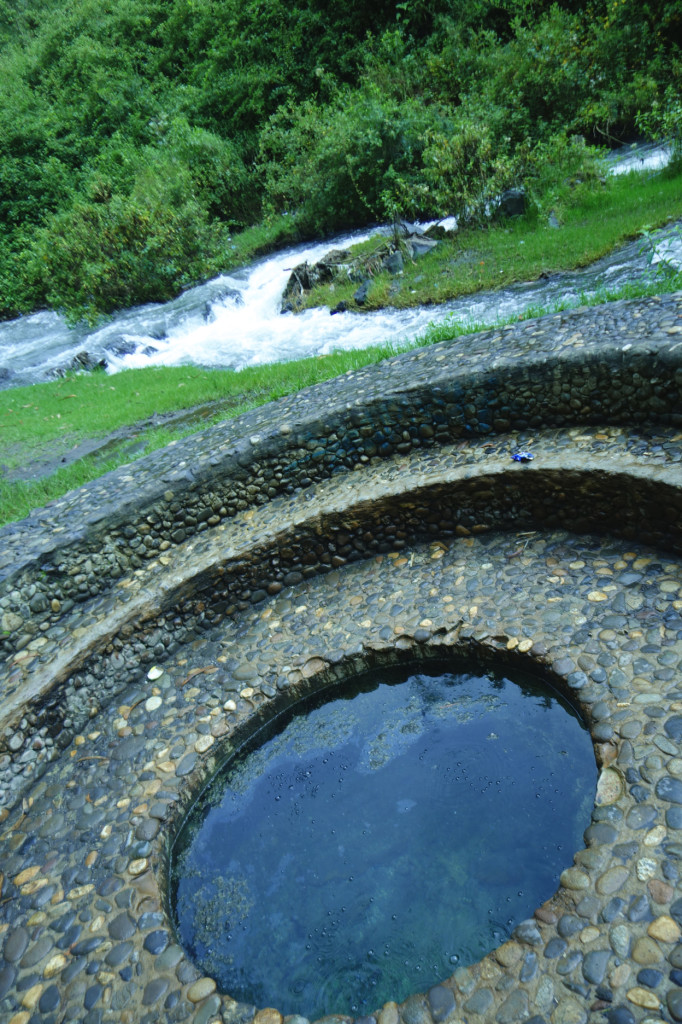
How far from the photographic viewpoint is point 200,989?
10.2 feet

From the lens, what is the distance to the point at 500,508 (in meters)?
5.31

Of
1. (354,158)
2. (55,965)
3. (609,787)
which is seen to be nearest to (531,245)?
(354,158)

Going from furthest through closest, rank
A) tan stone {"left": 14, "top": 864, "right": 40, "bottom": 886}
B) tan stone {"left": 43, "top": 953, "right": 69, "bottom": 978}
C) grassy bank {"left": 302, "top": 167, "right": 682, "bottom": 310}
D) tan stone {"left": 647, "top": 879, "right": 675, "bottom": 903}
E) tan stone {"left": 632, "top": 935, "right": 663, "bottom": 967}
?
1. grassy bank {"left": 302, "top": 167, "right": 682, "bottom": 310}
2. tan stone {"left": 14, "top": 864, "right": 40, "bottom": 886}
3. tan stone {"left": 43, "top": 953, "right": 69, "bottom": 978}
4. tan stone {"left": 647, "top": 879, "right": 675, "bottom": 903}
5. tan stone {"left": 632, "top": 935, "right": 663, "bottom": 967}

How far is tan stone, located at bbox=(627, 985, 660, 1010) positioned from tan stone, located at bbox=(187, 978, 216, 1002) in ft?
6.07

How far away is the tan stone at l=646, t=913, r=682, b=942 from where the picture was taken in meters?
2.62

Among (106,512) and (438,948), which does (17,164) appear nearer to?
(106,512)

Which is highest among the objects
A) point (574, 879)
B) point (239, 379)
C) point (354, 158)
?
point (354, 158)

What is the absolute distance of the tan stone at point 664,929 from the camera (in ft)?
8.59

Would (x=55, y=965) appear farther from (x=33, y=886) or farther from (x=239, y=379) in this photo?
(x=239, y=379)

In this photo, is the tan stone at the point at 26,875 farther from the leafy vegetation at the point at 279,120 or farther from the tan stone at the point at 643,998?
the leafy vegetation at the point at 279,120

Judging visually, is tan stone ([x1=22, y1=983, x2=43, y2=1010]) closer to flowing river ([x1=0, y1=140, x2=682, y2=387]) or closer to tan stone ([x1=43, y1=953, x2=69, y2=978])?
tan stone ([x1=43, y1=953, x2=69, y2=978])

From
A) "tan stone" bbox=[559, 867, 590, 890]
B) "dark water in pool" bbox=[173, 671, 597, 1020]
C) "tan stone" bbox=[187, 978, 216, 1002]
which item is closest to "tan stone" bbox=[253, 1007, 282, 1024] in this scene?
"dark water in pool" bbox=[173, 671, 597, 1020]

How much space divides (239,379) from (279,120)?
47.2ft

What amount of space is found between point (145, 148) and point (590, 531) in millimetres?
23533
